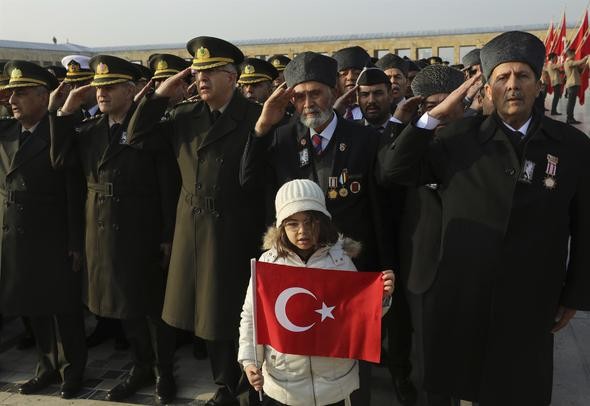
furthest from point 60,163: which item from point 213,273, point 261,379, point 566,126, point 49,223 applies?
point 566,126

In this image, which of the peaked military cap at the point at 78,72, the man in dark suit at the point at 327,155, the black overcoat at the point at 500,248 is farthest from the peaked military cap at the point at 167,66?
the black overcoat at the point at 500,248

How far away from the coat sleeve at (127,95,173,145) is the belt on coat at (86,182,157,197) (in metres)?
0.33

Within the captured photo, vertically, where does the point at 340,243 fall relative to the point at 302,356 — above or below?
above

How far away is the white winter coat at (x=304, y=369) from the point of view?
2.71 metres

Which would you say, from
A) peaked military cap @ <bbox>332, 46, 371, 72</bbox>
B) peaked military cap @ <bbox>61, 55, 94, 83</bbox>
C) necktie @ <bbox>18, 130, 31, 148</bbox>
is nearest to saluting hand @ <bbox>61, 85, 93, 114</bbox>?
necktie @ <bbox>18, 130, 31, 148</bbox>

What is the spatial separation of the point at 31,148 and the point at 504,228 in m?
3.34

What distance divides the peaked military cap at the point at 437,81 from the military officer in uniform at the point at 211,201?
1.11m

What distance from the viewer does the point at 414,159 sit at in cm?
271

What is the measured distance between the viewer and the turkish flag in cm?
267

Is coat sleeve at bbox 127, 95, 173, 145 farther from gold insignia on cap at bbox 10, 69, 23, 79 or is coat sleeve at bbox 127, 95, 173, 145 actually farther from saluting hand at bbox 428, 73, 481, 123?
saluting hand at bbox 428, 73, 481, 123

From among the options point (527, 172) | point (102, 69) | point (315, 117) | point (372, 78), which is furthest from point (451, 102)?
point (102, 69)

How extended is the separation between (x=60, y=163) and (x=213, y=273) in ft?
4.67

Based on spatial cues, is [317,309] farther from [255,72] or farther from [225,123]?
[255,72]

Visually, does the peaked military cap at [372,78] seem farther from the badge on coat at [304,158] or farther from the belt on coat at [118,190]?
the belt on coat at [118,190]
